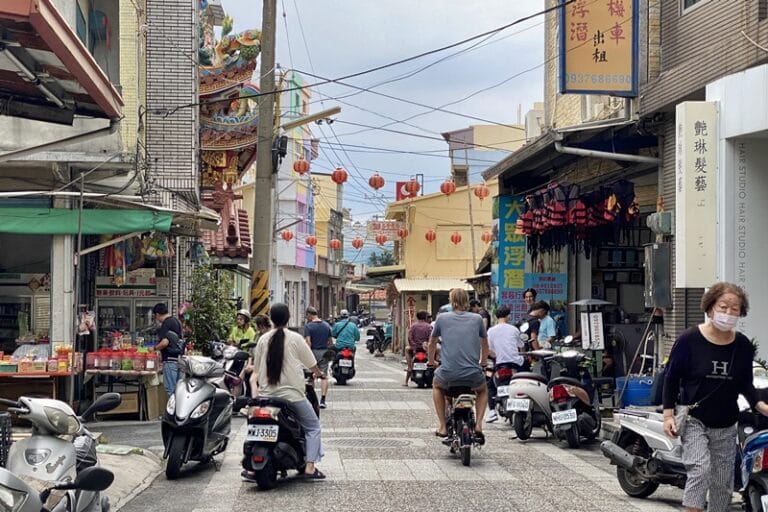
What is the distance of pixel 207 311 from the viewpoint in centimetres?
2003

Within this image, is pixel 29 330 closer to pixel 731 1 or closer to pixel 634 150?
pixel 634 150

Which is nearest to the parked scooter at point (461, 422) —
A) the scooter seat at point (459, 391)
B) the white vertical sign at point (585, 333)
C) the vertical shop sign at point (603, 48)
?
the scooter seat at point (459, 391)

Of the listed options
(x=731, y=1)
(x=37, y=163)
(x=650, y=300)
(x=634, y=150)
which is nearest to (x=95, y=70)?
(x=37, y=163)

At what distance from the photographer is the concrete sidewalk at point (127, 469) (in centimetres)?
996

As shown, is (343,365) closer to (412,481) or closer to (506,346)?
(506,346)

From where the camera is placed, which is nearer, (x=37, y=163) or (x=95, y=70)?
(x=95, y=70)

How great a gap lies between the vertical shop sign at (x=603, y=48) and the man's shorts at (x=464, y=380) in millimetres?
4987

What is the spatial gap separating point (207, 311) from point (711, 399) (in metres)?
14.0

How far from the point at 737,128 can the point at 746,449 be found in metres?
4.94

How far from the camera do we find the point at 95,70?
8562 millimetres

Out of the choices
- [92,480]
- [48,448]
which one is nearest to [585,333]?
[48,448]

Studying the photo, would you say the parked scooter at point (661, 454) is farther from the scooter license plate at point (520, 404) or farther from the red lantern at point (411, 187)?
the red lantern at point (411, 187)

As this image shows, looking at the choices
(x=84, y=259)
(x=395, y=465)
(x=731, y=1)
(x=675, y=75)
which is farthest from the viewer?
(x=84, y=259)

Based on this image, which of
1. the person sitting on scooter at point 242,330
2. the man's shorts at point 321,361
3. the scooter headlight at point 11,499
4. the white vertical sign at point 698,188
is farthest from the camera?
A: the person sitting on scooter at point 242,330
